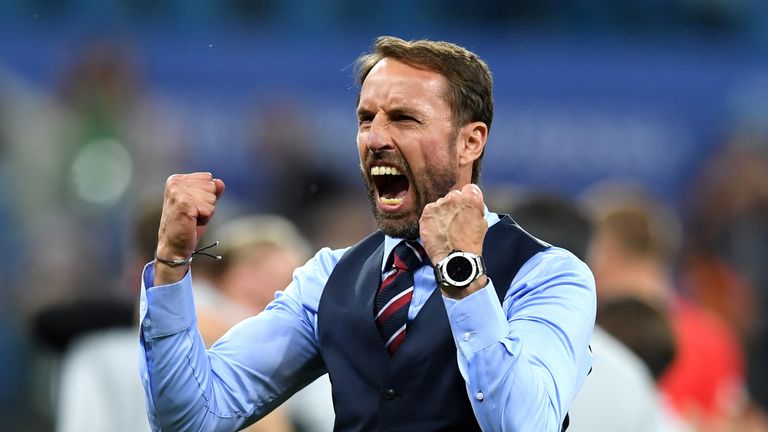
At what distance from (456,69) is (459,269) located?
0.56 meters

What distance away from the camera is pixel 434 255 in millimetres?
3281

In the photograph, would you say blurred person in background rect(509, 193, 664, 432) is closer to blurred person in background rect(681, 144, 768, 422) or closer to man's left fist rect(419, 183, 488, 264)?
man's left fist rect(419, 183, 488, 264)

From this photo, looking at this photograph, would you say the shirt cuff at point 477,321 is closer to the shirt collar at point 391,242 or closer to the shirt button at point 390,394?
the shirt button at point 390,394

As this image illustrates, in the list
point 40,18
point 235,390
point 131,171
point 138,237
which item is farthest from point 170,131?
point 235,390

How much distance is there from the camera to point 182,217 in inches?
132

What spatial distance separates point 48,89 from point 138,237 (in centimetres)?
475

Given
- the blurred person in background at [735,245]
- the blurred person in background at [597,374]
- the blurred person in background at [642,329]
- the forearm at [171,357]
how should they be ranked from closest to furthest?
the forearm at [171,357]
the blurred person in background at [597,374]
the blurred person in background at [642,329]
the blurred person in background at [735,245]

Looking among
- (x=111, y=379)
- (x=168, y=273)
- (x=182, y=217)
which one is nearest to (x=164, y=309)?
(x=168, y=273)

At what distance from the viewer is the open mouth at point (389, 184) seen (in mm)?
3553

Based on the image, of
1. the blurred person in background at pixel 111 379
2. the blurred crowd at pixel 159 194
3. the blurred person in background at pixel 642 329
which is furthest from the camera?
the blurred crowd at pixel 159 194

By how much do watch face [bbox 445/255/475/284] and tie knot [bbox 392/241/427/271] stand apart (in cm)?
38

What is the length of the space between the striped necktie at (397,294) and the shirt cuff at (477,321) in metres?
0.29

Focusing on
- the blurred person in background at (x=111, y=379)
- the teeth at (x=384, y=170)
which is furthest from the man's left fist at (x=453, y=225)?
the blurred person in background at (x=111, y=379)

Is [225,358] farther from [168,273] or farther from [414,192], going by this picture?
[414,192]
